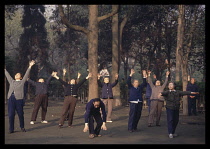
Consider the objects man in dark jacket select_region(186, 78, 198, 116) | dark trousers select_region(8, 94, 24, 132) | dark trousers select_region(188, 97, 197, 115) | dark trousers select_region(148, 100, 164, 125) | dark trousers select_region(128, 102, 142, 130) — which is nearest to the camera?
dark trousers select_region(8, 94, 24, 132)

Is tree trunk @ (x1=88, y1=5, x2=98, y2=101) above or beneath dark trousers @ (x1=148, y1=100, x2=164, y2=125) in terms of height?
above

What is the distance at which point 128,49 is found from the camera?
4072 centimetres

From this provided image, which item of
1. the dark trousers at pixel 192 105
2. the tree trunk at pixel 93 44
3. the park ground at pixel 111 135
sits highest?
the tree trunk at pixel 93 44

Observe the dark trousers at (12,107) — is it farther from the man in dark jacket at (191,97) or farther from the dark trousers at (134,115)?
the man in dark jacket at (191,97)

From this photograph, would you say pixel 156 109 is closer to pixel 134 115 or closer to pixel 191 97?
pixel 134 115

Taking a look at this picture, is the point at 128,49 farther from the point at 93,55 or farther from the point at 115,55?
the point at 93,55

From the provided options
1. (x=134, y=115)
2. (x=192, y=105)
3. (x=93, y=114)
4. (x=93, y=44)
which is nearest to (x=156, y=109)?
(x=134, y=115)

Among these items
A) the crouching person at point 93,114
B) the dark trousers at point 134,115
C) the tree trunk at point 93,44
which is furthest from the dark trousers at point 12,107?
the tree trunk at point 93,44

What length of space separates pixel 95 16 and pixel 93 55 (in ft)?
6.61

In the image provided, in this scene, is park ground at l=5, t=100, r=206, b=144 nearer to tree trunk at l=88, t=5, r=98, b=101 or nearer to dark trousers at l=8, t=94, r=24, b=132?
dark trousers at l=8, t=94, r=24, b=132

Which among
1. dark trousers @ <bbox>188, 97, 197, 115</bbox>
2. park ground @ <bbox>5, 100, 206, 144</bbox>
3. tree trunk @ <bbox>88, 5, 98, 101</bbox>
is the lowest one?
park ground @ <bbox>5, 100, 206, 144</bbox>

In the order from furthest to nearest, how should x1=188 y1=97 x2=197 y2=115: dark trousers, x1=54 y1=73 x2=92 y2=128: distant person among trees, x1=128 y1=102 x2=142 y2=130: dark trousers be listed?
x1=188 y1=97 x2=197 y2=115: dark trousers
x1=54 y1=73 x2=92 y2=128: distant person among trees
x1=128 y1=102 x2=142 y2=130: dark trousers

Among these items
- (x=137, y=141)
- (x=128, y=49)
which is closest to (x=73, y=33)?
(x=128, y=49)

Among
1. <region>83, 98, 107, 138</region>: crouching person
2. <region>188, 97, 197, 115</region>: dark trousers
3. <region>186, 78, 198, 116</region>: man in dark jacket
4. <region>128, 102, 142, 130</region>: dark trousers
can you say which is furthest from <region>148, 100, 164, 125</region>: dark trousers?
<region>188, 97, 197, 115</region>: dark trousers
